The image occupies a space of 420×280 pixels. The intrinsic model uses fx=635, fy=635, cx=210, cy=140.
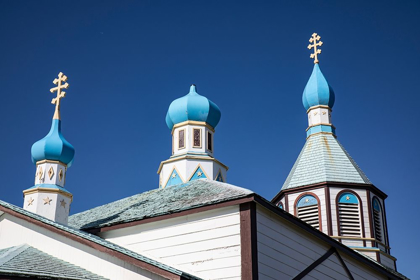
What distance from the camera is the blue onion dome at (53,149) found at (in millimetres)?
20359

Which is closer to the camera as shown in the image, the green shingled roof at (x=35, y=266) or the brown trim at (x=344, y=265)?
the green shingled roof at (x=35, y=266)

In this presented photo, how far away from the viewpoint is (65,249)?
14.2 meters

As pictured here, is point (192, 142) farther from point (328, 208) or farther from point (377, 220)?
point (377, 220)

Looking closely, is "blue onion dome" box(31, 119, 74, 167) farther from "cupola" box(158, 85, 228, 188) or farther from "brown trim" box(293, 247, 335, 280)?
"brown trim" box(293, 247, 335, 280)

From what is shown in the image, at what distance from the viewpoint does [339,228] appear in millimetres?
22844

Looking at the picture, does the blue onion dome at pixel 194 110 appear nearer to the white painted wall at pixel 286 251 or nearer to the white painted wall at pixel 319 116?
the white painted wall at pixel 319 116

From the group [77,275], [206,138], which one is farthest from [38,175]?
[77,275]

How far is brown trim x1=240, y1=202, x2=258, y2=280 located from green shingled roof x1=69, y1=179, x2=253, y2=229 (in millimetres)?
378

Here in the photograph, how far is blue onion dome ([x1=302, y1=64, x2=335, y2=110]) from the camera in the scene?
27.6 meters

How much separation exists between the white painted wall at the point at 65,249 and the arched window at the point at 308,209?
443 inches

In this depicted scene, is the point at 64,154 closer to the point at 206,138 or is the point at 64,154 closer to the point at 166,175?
the point at 166,175

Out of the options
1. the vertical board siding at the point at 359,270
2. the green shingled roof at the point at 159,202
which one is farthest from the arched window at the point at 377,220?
the green shingled roof at the point at 159,202

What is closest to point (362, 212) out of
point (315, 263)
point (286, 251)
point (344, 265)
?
point (344, 265)

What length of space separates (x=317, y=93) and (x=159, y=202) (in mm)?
13164
